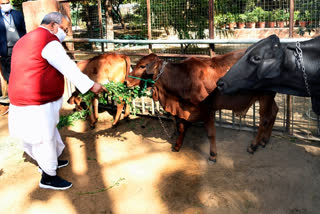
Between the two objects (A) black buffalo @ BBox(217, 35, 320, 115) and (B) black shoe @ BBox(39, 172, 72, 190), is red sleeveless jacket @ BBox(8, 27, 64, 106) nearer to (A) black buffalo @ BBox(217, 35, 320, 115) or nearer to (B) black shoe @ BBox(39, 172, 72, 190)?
(B) black shoe @ BBox(39, 172, 72, 190)

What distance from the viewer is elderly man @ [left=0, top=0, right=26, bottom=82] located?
7.33 m

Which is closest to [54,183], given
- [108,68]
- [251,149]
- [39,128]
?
[39,128]

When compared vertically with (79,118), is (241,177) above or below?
below

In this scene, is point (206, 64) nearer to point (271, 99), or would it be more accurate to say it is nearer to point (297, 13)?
point (271, 99)

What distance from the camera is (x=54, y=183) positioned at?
4684 millimetres

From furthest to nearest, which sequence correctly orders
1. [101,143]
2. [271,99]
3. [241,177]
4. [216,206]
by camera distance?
[101,143] → [271,99] → [241,177] → [216,206]

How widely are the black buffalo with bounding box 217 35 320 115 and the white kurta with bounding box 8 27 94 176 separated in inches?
75.3

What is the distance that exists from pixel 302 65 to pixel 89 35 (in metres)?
6.40

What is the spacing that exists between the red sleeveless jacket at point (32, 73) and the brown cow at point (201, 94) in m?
1.57

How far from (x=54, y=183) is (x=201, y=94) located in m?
2.50

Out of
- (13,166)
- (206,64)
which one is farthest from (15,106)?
(206,64)

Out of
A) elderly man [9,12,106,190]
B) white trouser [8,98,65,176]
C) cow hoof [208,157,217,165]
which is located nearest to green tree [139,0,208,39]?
elderly man [9,12,106,190]

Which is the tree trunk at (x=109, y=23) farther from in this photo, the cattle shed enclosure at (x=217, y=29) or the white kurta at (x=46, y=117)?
the white kurta at (x=46, y=117)

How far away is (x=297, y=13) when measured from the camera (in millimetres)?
5570
